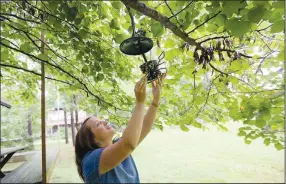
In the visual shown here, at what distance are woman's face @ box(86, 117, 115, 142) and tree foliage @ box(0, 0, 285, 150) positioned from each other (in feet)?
1.58

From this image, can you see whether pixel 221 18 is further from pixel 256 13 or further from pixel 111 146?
pixel 111 146

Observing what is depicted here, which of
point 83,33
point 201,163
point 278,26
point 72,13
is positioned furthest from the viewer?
point 201,163

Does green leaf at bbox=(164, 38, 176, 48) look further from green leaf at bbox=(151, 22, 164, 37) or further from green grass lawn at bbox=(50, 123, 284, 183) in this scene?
green grass lawn at bbox=(50, 123, 284, 183)

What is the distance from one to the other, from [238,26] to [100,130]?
84 cm

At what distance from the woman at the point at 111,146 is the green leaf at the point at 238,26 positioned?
0.38 metres

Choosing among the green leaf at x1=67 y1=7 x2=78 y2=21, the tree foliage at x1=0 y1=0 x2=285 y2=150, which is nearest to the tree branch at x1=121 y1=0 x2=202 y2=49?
the tree foliage at x1=0 y1=0 x2=285 y2=150

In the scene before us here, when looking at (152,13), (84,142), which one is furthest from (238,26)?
(84,142)

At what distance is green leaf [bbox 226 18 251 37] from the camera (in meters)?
0.85

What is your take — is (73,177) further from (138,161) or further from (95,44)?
(95,44)

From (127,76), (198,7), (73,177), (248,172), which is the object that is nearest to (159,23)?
(198,7)

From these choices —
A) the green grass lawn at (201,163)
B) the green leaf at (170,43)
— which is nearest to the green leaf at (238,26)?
the green leaf at (170,43)

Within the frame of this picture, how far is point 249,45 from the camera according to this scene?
155 cm

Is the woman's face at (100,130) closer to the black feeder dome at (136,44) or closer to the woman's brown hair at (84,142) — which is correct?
the woman's brown hair at (84,142)

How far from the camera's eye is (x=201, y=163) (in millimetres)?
9570
